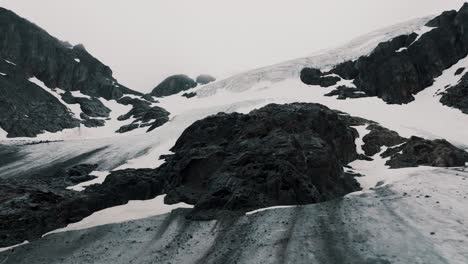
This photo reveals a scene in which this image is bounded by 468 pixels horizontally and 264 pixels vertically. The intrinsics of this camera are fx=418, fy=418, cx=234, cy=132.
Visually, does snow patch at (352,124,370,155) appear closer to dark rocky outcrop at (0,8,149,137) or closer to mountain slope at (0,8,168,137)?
mountain slope at (0,8,168,137)

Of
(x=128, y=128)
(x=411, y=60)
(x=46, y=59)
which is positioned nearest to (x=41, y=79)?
(x=46, y=59)

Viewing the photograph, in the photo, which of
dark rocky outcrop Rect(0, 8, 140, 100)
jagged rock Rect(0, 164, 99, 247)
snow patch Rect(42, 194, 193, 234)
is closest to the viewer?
jagged rock Rect(0, 164, 99, 247)

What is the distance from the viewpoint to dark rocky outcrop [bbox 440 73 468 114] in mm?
76113

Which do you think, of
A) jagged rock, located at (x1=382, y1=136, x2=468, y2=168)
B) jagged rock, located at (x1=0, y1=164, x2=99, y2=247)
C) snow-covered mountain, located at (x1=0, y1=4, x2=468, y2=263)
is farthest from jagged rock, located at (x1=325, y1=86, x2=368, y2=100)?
jagged rock, located at (x1=0, y1=164, x2=99, y2=247)

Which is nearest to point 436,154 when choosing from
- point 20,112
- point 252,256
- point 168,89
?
point 252,256

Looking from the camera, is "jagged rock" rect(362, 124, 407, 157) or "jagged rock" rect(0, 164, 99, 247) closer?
"jagged rock" rect(0, 164, 99, 247)

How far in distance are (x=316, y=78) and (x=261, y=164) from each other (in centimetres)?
8304

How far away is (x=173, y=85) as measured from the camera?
629 ft

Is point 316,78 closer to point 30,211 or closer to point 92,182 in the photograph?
point 92,182

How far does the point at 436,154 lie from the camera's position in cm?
3997

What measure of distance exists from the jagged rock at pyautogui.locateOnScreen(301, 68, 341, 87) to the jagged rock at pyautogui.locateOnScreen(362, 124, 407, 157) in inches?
2078

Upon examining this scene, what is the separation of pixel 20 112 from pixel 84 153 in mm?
48039

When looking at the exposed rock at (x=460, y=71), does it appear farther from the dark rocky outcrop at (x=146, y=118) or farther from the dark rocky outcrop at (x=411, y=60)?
the dark rocky outcrop at (x=146, y=118)

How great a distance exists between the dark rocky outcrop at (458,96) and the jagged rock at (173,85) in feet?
415
